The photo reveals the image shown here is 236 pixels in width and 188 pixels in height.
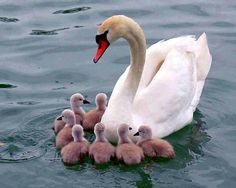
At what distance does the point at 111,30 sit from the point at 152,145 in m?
1.31

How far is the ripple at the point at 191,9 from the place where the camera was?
45.7 ft

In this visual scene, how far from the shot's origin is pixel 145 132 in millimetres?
8805

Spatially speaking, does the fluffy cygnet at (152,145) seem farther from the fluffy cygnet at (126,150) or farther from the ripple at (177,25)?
the ripple at (177,25)

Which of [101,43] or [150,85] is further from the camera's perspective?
[150,85]

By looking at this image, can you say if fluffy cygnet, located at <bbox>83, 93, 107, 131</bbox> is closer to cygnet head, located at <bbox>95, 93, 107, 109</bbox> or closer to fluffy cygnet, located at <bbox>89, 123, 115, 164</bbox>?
cygnet head, located at <bbox>95, 93, 107, 109</bbox>

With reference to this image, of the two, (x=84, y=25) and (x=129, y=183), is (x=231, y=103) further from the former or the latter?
(x=84, y=25)

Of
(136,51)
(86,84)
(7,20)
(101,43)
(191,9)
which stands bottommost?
(86,84)

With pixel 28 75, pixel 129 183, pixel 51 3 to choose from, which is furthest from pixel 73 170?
pixel 51 3

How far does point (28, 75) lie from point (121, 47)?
1679 mm

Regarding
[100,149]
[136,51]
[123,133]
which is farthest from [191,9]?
[100,149]

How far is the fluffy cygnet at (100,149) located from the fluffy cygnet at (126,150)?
9 centimetres

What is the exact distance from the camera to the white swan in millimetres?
9070

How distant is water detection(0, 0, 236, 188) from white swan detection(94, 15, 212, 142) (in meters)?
0.32

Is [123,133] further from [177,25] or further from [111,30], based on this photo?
[177,25]
